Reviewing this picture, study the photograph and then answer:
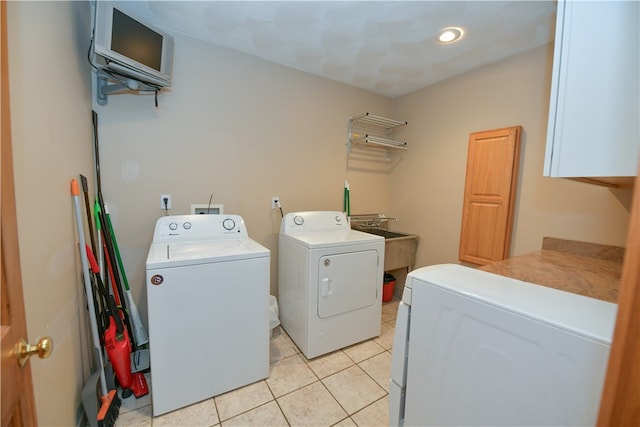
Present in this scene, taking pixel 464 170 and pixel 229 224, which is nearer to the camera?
pixel 229 224

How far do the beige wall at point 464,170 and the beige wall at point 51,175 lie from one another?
2.92 meters

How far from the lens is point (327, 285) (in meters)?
1.98

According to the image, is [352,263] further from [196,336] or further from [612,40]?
[612,40]

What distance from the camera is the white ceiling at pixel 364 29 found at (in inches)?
65.2

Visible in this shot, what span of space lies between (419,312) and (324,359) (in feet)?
4.84

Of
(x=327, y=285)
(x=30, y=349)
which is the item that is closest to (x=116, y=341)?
(x=30, y=349)

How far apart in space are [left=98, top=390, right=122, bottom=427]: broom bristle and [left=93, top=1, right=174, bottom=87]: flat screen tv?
6.35 ft

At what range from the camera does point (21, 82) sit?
0.96 meters

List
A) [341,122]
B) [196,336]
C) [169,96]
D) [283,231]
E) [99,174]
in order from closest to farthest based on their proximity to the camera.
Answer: [196,336] → [99,174] → [169,96] → [283,231] → [341,122]

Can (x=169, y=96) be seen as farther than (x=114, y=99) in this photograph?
Yes

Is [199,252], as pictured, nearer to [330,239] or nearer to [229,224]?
[229,224]

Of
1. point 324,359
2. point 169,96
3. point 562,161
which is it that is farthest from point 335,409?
point 169,96

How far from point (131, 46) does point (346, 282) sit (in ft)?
7.13

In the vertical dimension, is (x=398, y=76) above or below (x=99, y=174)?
above
